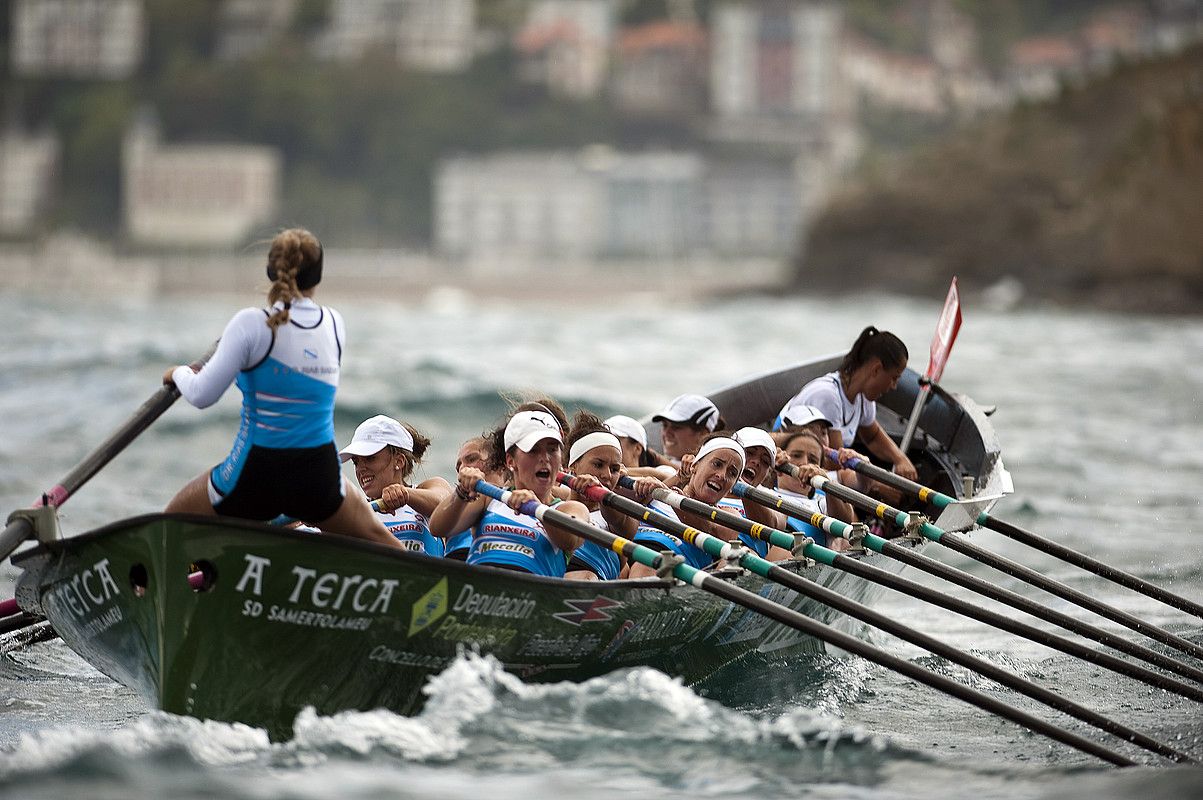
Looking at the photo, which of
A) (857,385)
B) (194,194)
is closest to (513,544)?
(857,385)

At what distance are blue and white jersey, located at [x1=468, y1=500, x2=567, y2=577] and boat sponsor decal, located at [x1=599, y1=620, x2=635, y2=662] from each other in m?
0.39

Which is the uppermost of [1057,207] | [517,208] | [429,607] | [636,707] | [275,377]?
[1057,207]

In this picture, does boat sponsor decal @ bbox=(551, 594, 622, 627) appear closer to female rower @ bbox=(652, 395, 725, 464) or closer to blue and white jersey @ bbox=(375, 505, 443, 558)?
blue and white jersey @ bbox=(375, 505, 443, 558)

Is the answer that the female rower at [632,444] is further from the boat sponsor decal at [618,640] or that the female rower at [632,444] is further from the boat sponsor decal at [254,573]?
the boat sponsor decal at [254,573]

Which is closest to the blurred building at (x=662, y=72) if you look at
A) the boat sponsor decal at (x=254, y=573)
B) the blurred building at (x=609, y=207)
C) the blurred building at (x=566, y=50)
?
the blurred building at (x=566, y=50)

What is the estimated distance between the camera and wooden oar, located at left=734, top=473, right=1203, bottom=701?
6.84m

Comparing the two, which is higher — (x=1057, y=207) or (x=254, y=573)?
(x=1057, y=207)

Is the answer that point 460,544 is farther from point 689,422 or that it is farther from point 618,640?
point 689,422

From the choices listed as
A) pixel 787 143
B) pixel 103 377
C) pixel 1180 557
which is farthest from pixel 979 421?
pixel 787 143

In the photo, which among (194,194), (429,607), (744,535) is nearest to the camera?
(429,607)

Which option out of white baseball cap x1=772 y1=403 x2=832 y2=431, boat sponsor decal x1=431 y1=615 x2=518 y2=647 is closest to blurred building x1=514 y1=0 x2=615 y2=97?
white baseball cap x1=772 y1=403 x2=832 y2=431

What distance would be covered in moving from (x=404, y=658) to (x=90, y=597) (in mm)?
1208

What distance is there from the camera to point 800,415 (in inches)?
357

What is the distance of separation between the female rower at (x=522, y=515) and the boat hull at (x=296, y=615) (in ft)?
1.41
